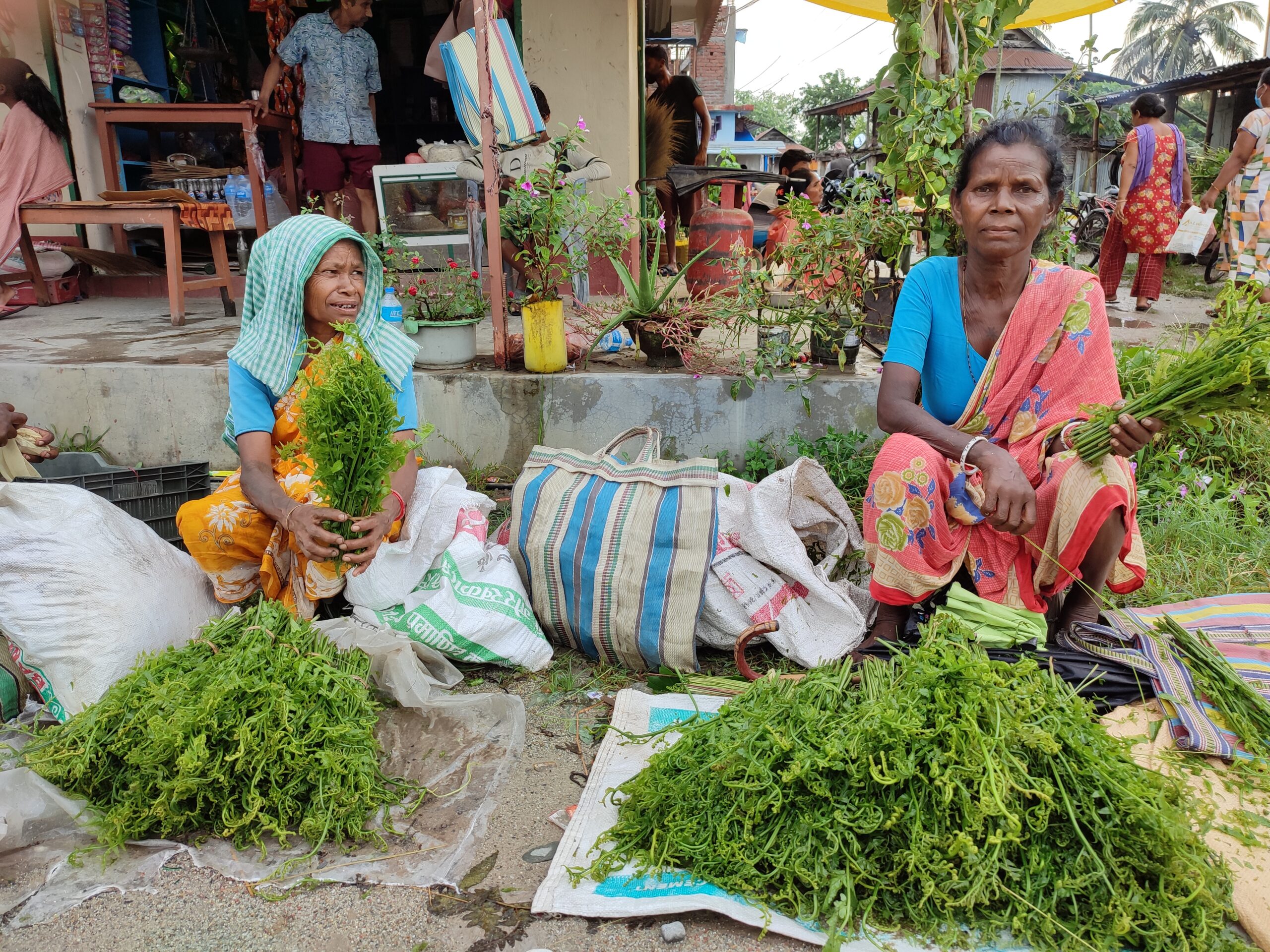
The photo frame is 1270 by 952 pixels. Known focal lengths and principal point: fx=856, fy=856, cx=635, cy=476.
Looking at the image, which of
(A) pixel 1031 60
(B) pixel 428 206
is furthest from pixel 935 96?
(A) pixel 1031 60

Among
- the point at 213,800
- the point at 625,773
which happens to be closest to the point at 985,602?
the point at 625,773

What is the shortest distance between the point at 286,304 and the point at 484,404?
4.71 feet

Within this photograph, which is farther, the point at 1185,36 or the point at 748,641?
the point at 1185,36

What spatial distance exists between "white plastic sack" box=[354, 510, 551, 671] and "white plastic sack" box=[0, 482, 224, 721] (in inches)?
23.3

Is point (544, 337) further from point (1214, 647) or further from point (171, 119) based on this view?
point (171, 119)

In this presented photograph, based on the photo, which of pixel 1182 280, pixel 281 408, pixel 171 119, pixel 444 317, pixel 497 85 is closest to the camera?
pixel 281 408

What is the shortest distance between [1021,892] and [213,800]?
5.41 feet

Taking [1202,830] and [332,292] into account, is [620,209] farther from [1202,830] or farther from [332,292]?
[1202,830]

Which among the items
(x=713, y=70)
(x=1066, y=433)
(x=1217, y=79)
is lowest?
(x=1066, y=433)

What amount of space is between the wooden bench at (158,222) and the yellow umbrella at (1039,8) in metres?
3.90

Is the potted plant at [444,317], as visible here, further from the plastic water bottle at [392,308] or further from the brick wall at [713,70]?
the brick wall at [713,70]

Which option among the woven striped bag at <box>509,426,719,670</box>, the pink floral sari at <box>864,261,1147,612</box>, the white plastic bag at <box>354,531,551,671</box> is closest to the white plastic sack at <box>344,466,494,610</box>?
the white plastic bag at <box>354,531,551,671</box>

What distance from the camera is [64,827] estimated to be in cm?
196

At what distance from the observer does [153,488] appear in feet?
11.0
